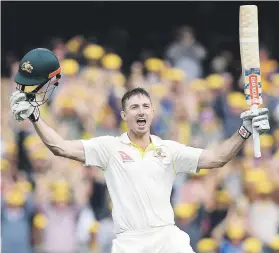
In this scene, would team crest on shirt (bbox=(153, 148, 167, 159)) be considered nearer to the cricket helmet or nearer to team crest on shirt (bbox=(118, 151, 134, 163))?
team crest on shirt (bbox=(118, 151, 134, 163))

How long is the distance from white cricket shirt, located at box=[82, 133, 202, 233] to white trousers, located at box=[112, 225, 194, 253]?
0.06 metres

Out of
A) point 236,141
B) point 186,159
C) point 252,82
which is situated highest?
point 252,82

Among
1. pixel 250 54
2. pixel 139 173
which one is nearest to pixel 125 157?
pixel 139 173

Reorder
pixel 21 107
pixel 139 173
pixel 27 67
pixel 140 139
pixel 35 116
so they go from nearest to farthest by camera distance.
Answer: pixel 21 107
pixel 35 116
pixel 27 67
pixel 139 173
pixel 140 139

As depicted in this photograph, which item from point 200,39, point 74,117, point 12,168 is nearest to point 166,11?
point 200,39

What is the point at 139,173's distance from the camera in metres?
7.54

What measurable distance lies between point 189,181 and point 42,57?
13.1ft

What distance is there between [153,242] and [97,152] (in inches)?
33.9

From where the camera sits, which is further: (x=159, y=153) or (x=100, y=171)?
(x=100, y=171)

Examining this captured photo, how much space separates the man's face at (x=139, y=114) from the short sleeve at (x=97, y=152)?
9.9 inches

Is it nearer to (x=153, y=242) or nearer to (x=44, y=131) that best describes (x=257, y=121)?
(x=153, y=242)

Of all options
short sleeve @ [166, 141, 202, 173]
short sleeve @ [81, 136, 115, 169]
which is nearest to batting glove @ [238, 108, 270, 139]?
short sleeve @ [166, 141, 202, 173]

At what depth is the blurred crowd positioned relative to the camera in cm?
1068

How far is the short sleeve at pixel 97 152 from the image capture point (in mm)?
7598
